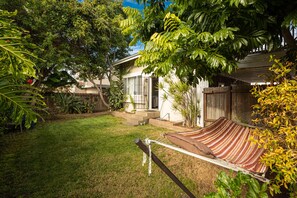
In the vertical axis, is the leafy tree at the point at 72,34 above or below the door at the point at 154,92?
above

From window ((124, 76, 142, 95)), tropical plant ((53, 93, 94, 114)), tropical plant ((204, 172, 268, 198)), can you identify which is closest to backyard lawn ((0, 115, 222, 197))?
tropical plant ((204, 172, 268, 198))

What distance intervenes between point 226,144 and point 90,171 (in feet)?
10.8

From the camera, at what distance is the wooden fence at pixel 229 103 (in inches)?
198

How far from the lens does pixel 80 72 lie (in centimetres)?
1328

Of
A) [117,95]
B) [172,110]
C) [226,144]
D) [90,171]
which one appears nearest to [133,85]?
[117,95]

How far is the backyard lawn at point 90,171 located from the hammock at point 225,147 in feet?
4.09

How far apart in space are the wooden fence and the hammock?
2.10 meters

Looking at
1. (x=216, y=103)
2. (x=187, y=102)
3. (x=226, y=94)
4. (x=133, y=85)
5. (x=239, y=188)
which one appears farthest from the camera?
(x=133, y=85)

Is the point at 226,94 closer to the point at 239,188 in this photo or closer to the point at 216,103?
the point at 216,103

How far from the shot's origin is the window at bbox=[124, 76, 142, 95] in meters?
12.0

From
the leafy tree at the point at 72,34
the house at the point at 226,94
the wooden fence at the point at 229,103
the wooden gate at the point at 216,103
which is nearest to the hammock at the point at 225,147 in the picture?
the house at the point at 226,94

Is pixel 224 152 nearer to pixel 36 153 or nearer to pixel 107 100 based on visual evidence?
pixel 36 153

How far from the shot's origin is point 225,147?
108 inches

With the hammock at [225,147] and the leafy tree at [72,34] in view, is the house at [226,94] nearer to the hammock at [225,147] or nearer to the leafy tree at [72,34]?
the hammock at [225,147]
